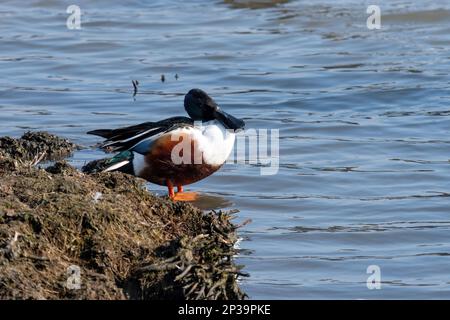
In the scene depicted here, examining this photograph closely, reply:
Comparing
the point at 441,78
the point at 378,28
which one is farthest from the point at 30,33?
the point at 441,78

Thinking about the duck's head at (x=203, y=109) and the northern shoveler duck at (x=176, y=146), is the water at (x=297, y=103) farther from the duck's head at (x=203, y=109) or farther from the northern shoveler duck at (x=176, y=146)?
the duck's head at (x=203, y=109)

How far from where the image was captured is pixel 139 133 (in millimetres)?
7484

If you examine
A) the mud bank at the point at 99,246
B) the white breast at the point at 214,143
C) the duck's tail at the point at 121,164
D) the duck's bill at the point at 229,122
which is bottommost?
the mud bank at the point at 99,246

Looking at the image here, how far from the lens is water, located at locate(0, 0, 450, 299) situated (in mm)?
6676

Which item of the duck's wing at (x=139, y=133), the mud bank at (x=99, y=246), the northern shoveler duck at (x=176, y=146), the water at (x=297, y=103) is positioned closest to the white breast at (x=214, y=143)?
the northern shoveler duck at (x=176, y=146)

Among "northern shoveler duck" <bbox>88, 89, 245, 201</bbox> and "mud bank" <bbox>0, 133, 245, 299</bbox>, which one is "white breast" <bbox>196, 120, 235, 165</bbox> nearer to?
"northern shoveler duck" <bbox>88, 89, 245, 201</bbox>

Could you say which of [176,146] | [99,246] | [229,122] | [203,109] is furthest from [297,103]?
[99,246]

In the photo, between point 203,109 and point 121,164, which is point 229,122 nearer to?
point 203,109

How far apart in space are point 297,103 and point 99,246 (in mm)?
5878

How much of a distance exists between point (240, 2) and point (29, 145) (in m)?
7.87

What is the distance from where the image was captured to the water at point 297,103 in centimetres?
668

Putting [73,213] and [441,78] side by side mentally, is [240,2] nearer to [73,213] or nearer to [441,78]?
[441,78]

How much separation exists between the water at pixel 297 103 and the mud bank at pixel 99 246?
24.0 inches
